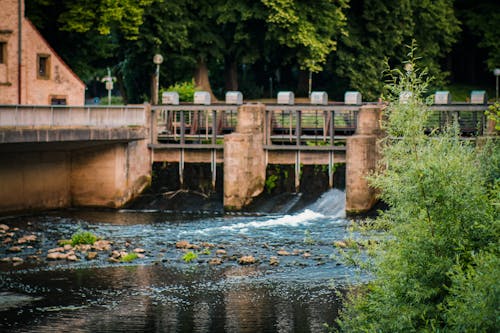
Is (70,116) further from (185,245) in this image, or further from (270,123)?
(270,123)

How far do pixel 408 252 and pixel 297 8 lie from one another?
145 feet

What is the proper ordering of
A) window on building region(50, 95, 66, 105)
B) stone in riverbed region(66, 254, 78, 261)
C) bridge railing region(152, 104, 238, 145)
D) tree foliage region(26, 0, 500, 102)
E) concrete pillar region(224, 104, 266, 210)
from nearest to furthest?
1. stone in riverbed region(66, 254, 78, 261)
2. concrete pillar region(224, 104, 266, 210)
3. bridge railing region(152, 104, 238, 145)
4. window on building region(50, 95, 66, 105)
5. tree foliage region(26, 0, 500, 102)

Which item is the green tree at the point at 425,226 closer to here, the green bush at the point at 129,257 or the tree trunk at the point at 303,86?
the green bush at the point at 129,257

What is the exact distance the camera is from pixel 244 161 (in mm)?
49219

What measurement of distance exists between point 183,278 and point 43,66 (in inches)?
952

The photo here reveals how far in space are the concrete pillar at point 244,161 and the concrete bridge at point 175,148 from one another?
0.15 ft

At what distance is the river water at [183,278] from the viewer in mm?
27891

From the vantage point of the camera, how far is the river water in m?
27.9

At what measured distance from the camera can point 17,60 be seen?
52.6 meters

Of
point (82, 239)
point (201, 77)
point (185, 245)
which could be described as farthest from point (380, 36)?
point (82, 239)

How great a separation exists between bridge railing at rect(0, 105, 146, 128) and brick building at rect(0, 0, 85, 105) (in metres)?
5.46

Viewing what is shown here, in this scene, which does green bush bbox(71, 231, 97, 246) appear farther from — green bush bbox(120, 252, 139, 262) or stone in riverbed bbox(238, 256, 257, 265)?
stone in riverbed bbox(238, 256, 257, 265)

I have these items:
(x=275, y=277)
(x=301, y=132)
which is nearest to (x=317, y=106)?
(x=301, y=132)

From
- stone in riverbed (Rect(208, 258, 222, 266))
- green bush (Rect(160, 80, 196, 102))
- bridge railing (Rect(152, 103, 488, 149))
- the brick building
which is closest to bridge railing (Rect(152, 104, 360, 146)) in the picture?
bridge railing (Rect(152, 103, 488, 149))
